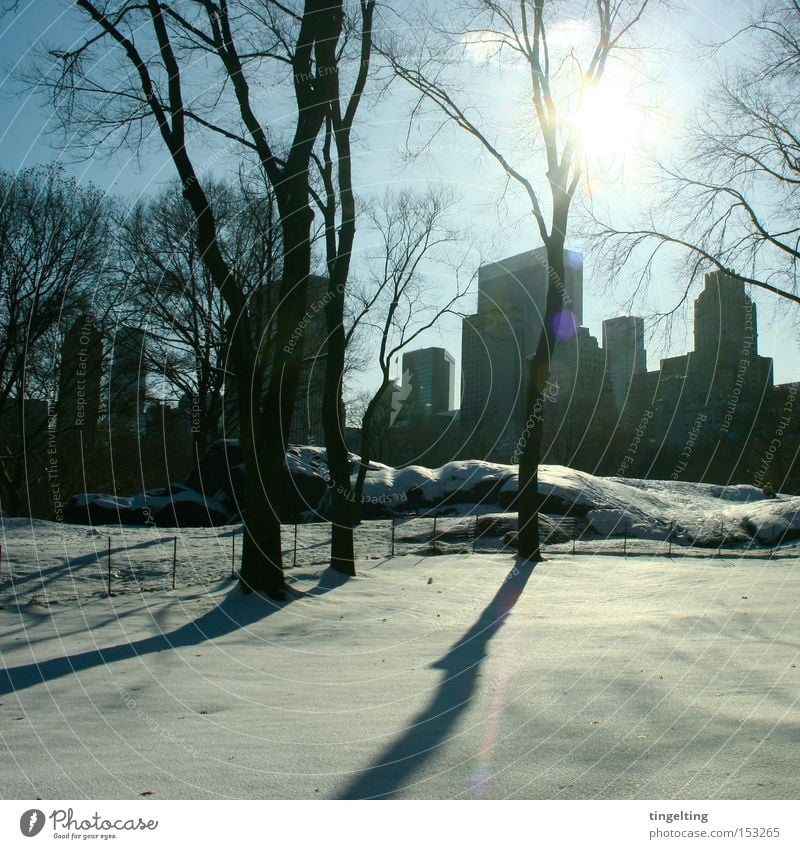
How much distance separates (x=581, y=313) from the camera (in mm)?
20188

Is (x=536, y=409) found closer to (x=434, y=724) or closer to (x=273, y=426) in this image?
(x=273, y=426)

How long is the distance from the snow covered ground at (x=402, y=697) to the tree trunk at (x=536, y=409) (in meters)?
4.98

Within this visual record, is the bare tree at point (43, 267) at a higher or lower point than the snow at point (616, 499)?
higher

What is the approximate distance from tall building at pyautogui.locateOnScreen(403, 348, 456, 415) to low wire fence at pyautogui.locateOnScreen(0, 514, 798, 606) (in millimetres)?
4218

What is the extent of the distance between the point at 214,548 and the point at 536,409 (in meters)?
7.58

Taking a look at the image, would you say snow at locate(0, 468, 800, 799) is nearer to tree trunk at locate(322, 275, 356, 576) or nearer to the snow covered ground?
the snow covered ground

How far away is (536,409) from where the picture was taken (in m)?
15.2

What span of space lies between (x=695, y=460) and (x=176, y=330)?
3036 centimetres

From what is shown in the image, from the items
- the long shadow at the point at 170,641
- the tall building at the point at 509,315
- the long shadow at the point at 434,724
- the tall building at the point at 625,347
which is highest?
the tall building at the point at 509,315

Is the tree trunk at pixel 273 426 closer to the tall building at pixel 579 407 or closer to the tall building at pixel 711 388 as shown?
the tall building at pixel 711 388

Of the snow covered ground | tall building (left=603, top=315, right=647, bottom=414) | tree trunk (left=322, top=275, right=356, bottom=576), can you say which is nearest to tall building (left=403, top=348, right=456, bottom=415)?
tall building (left=603, top=315, right=647, bottom=414)

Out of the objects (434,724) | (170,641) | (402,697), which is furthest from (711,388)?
(434,724)

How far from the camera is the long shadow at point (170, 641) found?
6109 millimetres

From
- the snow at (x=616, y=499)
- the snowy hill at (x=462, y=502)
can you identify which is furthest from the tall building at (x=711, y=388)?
the snowy hill at (x=462, y=502)
